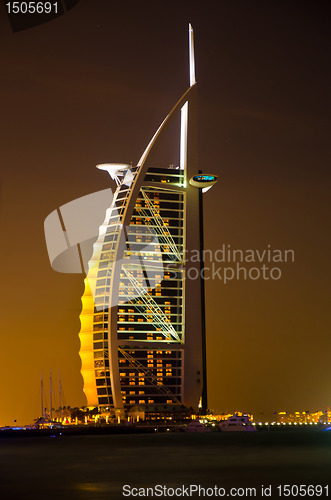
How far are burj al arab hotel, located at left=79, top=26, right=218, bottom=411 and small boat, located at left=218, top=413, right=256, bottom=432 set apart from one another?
12327mm

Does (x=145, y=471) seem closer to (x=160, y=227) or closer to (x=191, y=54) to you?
(x=160, y=227)

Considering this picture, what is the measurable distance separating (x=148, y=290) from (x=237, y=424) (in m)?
31.4

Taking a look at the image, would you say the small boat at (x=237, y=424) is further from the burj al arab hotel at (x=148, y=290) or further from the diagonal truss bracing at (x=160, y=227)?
the diagonal truss bracing at (x=160, y=227)

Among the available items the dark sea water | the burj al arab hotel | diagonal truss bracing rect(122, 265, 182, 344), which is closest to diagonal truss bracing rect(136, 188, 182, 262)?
the burj al arab hotel

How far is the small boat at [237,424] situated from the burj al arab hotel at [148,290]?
485 inches

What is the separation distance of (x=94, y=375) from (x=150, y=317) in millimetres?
15755

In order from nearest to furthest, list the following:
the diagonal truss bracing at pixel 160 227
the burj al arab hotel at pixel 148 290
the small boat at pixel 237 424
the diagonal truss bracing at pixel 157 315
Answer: the small boat at pixel 237 424
the burj al arab hotel at pixel 148 290
the diagonal truss bracing at pixel 157 315
the diagonal truss bracing at pixel 160 227

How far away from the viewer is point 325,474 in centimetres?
5941

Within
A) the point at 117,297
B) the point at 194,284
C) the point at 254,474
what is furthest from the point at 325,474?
the point at 194,284

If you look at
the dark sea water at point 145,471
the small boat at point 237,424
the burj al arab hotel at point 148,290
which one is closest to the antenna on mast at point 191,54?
the burj al arab hotel at point 148,290

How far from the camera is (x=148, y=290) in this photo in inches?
6781

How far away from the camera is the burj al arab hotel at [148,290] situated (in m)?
165

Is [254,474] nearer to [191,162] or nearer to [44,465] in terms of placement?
[44,465]

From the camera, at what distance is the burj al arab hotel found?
165000 mm
